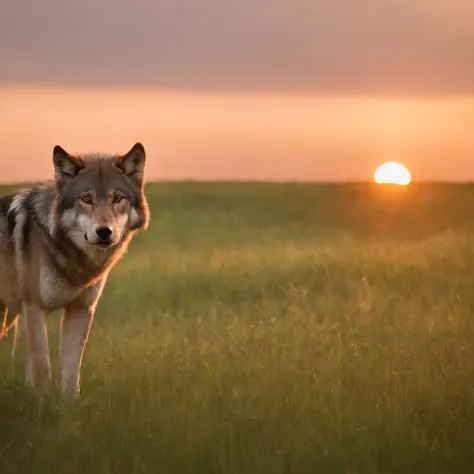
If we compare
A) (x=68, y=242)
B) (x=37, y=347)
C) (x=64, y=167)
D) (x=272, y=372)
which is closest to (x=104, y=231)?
(x=68, y=242)

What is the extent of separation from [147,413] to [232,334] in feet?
11.2

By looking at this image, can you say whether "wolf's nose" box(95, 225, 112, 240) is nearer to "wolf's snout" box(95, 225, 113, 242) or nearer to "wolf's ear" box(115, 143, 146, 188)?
"wolf's snout" box(95, 225, 113, 242)

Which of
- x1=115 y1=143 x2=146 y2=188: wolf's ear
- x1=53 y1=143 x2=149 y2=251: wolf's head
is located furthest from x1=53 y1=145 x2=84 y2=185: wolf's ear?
x1=115 y1=143 x2=146 y2=188: wolf's ear

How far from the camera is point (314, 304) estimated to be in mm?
12250

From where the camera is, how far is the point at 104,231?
22.5 feet

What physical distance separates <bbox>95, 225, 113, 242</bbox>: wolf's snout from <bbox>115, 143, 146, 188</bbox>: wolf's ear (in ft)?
2.32

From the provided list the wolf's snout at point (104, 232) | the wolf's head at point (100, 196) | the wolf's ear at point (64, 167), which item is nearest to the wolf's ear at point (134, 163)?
the wolf's head at point (100, 196)

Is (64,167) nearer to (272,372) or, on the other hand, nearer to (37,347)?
(37,347)

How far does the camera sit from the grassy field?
225 inches

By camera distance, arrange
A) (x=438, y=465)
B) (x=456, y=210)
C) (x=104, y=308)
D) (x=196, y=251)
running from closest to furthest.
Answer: (x=438, y=465) < (x=104, y=308) < (x=196, y=251) < (x=456, y=210)

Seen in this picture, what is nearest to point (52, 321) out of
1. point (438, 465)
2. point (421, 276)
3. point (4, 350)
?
point (4, 350)

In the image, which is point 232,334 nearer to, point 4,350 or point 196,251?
point 4,350

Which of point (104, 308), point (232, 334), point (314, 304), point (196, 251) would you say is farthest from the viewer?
point (196, 251)

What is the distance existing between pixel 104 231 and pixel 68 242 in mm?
657
